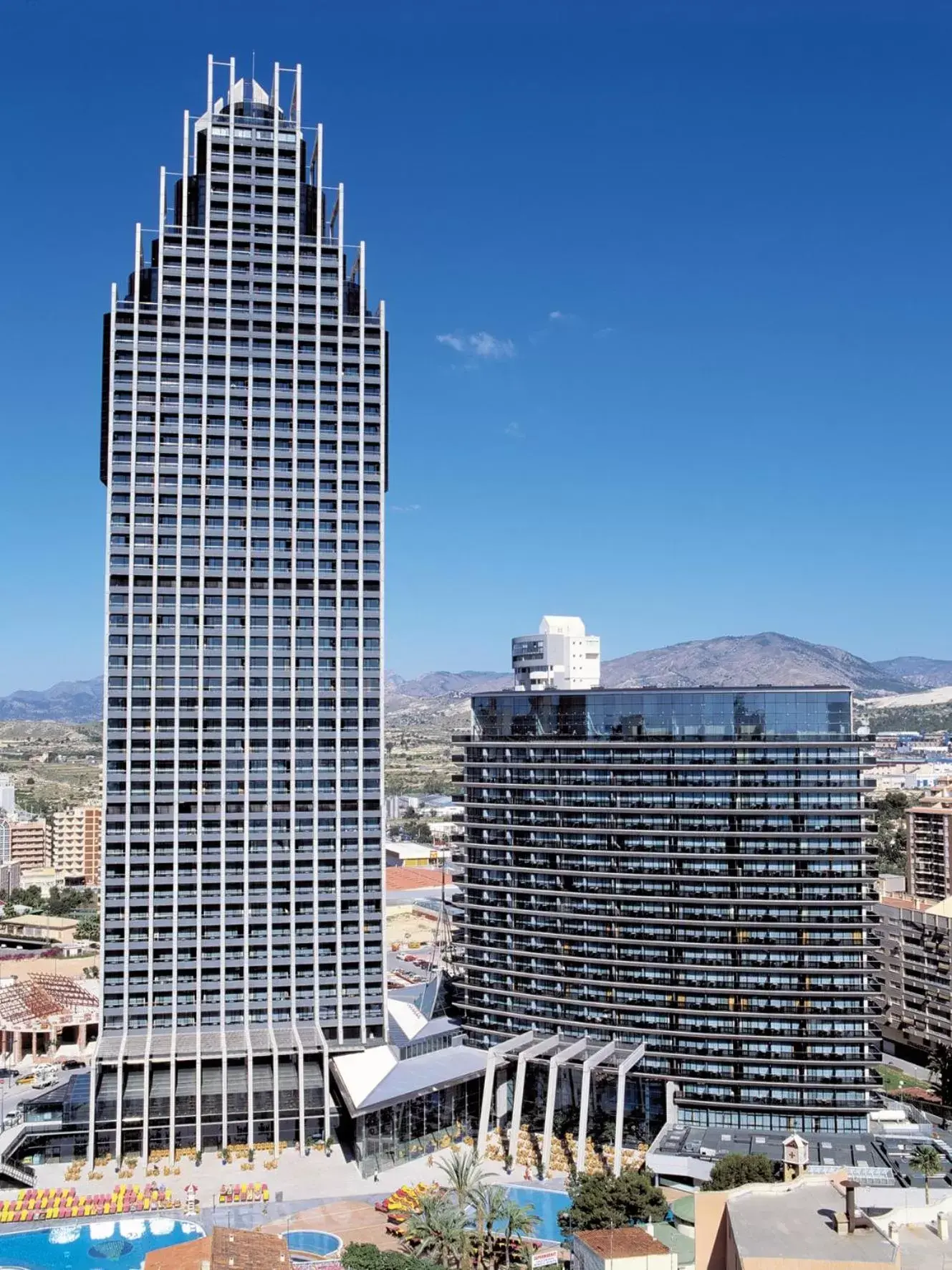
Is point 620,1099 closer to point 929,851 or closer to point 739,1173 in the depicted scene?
point 739,1173

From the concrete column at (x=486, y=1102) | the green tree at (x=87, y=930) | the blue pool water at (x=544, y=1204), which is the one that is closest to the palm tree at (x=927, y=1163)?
the blue pool water at (x=544, y=1204)

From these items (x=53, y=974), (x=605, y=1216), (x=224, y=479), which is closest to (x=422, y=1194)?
(x=605, y=1216)

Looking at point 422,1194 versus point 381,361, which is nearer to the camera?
point 422,1194

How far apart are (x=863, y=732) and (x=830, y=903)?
1261 centimetres

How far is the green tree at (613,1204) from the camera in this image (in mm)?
67500

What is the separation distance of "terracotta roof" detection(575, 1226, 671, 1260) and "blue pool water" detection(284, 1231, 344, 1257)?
1826 centimetres

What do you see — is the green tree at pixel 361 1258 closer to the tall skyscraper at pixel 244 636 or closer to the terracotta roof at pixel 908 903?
the tall skyscraper at pixel 244 636

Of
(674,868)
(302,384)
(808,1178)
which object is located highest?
(302,384)

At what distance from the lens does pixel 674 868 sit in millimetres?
86500

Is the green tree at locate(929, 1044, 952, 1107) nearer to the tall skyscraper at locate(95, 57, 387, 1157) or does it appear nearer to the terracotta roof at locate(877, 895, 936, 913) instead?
the terracotta roof at locate(877, 895, 936, 913)

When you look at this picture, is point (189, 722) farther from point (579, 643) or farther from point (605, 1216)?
point (579, 643)

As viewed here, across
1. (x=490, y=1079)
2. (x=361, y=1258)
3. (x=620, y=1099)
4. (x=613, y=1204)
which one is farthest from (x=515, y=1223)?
(x=490, y=1079)

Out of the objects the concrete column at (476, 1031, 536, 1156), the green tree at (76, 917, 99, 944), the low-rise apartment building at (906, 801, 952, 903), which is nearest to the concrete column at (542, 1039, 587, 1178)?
the concrete column at (476, 1031, 536, 1156)

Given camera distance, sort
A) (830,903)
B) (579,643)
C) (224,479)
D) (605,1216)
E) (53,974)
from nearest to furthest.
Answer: (605,1216) < (830,903) < (224,479) < (53,974) < (579,643)
